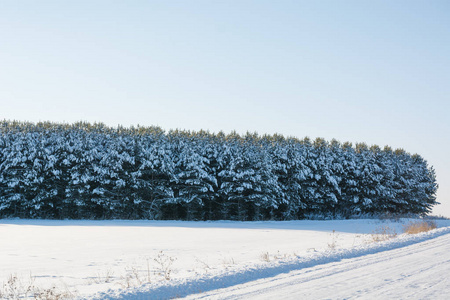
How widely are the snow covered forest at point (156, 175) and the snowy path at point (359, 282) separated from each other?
30.7 m

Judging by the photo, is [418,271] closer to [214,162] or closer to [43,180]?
[214,162]

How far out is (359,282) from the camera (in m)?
8.14

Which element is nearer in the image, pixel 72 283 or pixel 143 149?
pixel 72 283

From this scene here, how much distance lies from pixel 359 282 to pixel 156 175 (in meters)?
35.4

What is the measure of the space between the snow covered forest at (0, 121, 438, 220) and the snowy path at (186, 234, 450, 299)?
101ft

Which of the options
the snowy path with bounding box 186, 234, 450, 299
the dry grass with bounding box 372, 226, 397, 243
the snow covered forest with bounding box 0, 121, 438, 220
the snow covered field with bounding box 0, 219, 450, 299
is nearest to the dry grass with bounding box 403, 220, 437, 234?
the dry grass with bounding box 372, 226, 397, 243

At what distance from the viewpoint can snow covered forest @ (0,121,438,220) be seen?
132 feet

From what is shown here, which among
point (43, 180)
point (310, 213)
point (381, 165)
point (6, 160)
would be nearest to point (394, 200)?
point (381, 165)

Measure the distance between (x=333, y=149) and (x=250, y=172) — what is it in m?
15.0

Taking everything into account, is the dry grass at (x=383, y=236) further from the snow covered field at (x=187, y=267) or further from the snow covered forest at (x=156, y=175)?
the snow covered forest at (x=156, y=175)

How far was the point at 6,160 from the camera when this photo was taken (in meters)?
39.4

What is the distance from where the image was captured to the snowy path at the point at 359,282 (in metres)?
7.18

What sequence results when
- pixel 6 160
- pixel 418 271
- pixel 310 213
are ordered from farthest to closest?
pixel 310 213 < pixel 6 160 < pixel 418 271

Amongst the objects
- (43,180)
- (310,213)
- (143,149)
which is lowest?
(310,213)
